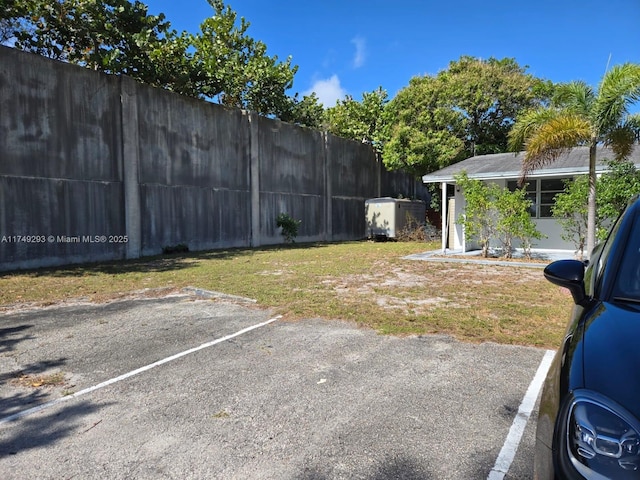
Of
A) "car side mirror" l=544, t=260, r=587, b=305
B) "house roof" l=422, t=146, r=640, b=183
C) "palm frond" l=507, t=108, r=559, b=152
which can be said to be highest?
"palm frond" l=507, t=108, r=559, b=152

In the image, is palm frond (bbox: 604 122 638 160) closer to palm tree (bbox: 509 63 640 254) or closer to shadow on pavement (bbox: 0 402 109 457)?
palm tree (bbox: 509 63 640 254)

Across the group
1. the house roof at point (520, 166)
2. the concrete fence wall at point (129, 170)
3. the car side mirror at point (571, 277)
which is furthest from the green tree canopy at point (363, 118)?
the car side mirror at point (571, 277)

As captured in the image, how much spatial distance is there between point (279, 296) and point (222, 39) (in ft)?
67.8

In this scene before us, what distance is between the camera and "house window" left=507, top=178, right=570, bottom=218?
12727mm

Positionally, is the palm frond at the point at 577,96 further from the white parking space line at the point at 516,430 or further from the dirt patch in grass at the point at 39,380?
the dirt patch in grass at the point at 39,380

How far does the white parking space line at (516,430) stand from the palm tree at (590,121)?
6965mm

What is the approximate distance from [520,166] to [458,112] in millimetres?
8460

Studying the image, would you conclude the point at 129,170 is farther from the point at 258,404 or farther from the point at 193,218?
the point at 258,404

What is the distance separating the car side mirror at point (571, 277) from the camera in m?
2.39

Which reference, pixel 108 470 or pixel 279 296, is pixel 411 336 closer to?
pixel 279 296

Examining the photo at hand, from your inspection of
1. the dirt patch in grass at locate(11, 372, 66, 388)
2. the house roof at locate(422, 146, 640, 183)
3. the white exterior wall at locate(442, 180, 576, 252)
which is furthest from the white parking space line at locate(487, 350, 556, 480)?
the white exterior wall at locate(442, 180, 576, 252)

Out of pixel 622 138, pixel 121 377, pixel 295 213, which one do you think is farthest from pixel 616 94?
pixel 295 213

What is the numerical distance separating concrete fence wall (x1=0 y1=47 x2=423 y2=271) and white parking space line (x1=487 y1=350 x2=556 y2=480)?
11927 millimetres

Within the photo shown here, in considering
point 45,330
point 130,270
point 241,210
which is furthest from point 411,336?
point 241,210
